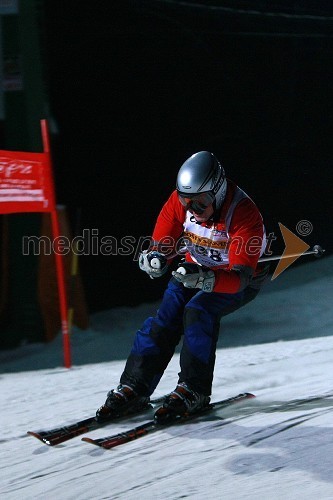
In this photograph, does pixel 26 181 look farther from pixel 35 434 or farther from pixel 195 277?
pixel 195 277

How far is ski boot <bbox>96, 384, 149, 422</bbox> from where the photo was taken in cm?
478

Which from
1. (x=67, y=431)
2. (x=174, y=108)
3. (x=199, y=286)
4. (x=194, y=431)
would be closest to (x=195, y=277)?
(x=199, y=286)

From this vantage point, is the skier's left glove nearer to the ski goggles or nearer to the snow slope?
the ski goggles

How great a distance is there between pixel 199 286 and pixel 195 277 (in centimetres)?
7

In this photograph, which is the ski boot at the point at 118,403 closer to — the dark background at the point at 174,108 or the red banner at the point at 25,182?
the red banner at the point at 25,182

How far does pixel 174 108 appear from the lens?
830 cm

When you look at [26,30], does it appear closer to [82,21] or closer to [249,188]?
[82,21]

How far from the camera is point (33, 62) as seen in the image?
24.1 ft

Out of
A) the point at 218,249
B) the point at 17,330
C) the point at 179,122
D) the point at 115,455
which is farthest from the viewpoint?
the point at 179,122

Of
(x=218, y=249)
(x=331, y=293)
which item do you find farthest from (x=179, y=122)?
(x=218, y=249)

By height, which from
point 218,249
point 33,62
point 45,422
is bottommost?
point 45,422

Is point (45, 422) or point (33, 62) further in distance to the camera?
point (33, 62)

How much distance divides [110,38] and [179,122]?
3.82 feet

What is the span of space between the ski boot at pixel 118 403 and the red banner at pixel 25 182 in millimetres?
2279
